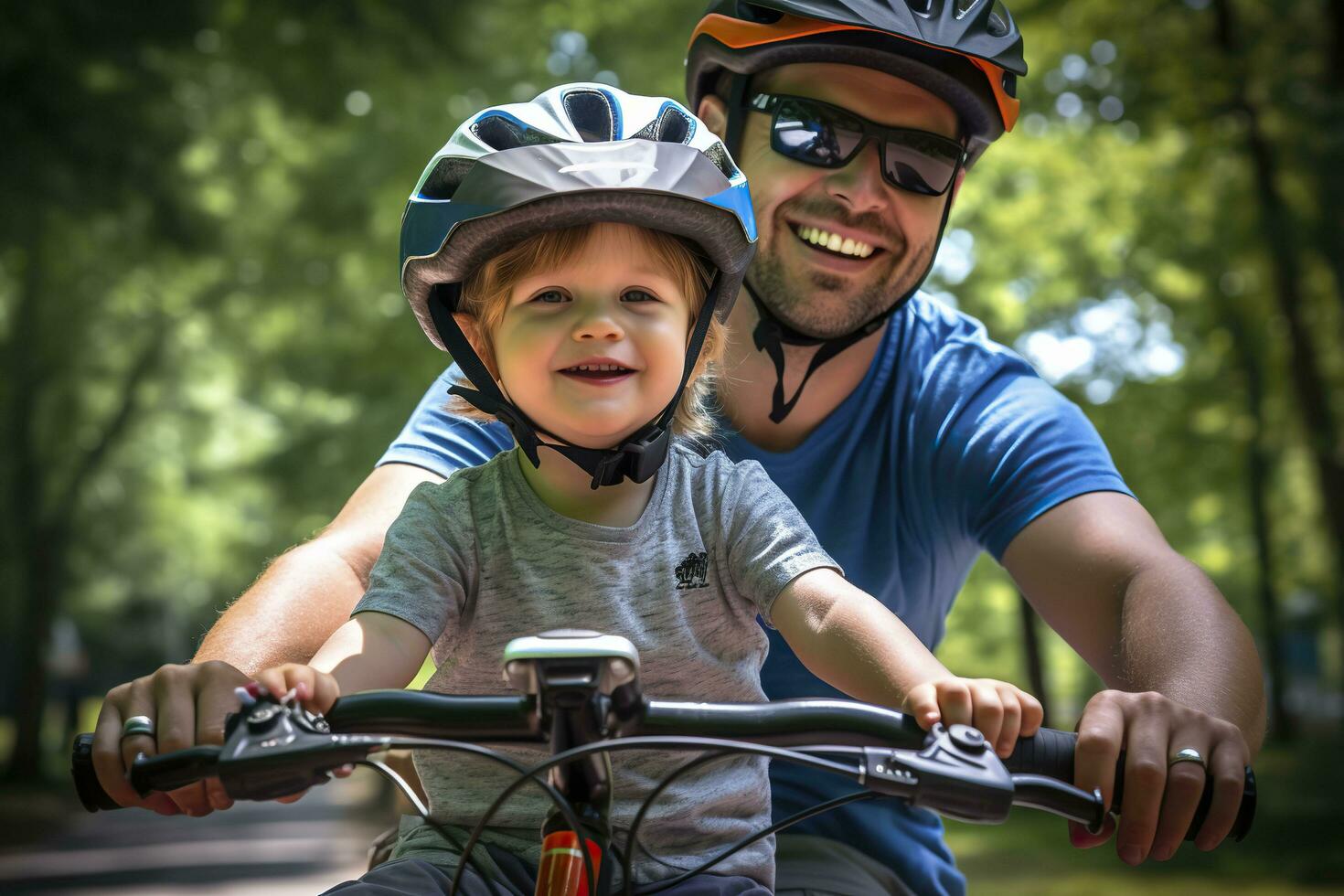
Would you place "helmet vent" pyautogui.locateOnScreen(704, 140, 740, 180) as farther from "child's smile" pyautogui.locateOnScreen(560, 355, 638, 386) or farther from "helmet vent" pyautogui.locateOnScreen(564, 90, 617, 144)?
"child's smile" pyautogui.locateOnScreen(560, 355, 638, 386)

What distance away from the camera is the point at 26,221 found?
13523 mm

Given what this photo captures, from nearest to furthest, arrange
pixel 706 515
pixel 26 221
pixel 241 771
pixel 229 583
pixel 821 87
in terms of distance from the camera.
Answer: pixel 241 771 < pixel 706 515 < pixel 821 87 < pixel 26 221 < pixel 229 583

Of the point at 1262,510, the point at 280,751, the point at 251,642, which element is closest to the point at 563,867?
the point at 280,751

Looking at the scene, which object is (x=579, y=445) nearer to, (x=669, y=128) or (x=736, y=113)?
(x=669, y=128)

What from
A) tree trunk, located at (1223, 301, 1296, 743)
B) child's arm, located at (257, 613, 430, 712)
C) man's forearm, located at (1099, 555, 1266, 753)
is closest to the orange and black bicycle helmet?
man's forearm, located at (1099, 555, 1266, 753)

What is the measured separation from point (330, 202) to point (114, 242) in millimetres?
2628

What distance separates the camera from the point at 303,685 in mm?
1905

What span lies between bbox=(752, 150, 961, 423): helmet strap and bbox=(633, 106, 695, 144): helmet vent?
906mm

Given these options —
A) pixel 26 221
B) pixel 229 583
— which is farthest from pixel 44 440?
pixel 229 583

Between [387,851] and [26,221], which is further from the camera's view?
[26,221]

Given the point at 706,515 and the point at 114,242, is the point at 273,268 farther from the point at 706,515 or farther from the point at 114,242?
the point at 706,515

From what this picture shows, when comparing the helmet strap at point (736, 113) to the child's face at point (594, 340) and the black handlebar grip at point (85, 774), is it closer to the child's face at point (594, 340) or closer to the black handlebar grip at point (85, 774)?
the child's face at point (594, 340)

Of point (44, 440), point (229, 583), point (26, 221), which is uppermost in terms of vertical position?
point (26, 221)

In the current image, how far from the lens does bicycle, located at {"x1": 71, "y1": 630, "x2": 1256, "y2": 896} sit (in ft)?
5.66
